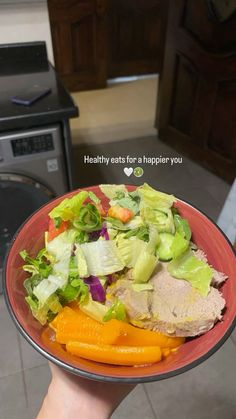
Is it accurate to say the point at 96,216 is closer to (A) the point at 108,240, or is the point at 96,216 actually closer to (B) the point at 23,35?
(A) the point at 108,240

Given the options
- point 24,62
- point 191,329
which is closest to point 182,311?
point 191,329

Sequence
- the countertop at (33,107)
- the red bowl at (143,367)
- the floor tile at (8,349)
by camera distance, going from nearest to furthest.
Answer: the red bowl at (143,367) < the countertop at (33,107) < the floor tile at (8,349)

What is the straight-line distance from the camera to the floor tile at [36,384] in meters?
1.27

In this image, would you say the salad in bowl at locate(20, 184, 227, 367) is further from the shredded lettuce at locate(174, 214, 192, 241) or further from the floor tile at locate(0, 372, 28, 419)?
the floor tile at locate(0, 372, 28, 419)

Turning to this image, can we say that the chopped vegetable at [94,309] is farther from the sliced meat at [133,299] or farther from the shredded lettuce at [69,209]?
the shredded lettuce at [69,209]

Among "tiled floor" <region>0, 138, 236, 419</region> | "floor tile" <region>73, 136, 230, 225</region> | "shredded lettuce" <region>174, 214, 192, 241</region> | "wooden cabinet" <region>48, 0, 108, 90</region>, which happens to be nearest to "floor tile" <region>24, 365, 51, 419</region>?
"tiled floor" <region>0, 138, 236, 419</region>

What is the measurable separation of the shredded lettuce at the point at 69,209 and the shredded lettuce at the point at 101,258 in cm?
7

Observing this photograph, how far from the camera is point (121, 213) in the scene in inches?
26.0

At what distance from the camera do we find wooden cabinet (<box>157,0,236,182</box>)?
6.40 feet

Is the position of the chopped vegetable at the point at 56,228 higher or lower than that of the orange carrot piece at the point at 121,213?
lower

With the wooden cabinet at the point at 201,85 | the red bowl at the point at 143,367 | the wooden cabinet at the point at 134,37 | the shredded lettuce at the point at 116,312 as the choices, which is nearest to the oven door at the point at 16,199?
the red bowl at the point at 143,367

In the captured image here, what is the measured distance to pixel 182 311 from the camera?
576mm

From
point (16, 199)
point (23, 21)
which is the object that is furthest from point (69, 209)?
point (23, 21)

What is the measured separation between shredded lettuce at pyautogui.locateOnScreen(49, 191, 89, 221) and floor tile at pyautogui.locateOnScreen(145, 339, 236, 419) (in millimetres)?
965
